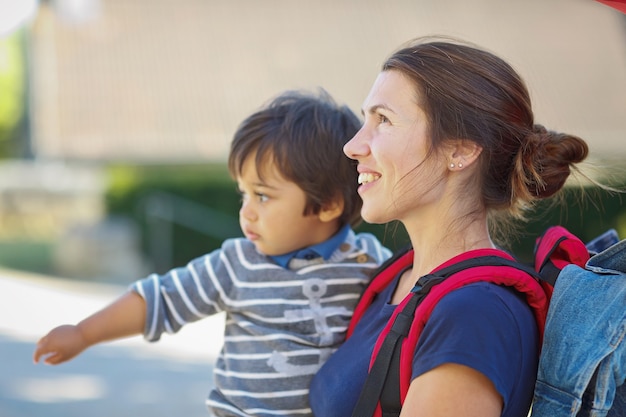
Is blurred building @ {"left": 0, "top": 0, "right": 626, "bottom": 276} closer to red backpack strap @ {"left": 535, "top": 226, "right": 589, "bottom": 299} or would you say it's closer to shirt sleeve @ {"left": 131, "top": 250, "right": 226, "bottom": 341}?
shirt sleeve @ {"left": 131, "top": 250, "right": 226, "bottom": 341}

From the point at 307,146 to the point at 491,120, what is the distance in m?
0.64

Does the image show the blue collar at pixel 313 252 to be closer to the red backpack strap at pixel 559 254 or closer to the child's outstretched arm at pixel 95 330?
the child's outstretched arm at pixel 95 330

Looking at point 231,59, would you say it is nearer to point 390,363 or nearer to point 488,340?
point 390,363

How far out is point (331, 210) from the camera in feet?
8.52

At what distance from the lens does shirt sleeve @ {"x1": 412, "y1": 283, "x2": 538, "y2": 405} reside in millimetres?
1666

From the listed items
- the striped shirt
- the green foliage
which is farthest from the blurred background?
the striped shirt

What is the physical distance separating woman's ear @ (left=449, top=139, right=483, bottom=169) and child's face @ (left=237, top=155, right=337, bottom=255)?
607 mm

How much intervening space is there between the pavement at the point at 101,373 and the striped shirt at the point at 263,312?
2738 mm

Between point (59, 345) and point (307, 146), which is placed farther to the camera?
point (307, 146)

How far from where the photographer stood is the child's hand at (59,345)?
2.42 m

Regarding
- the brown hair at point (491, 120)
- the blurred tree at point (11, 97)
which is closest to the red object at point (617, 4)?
the brown hair at point (491, 120)

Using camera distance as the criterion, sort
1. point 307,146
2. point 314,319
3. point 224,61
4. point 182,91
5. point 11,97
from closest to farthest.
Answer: point 314,319, point 307,146, point 182,91, point 224,61, point 11,97

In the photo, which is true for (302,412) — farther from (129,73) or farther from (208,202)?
(129,73)

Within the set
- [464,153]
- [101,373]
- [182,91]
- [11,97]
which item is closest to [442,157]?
[464,153]
